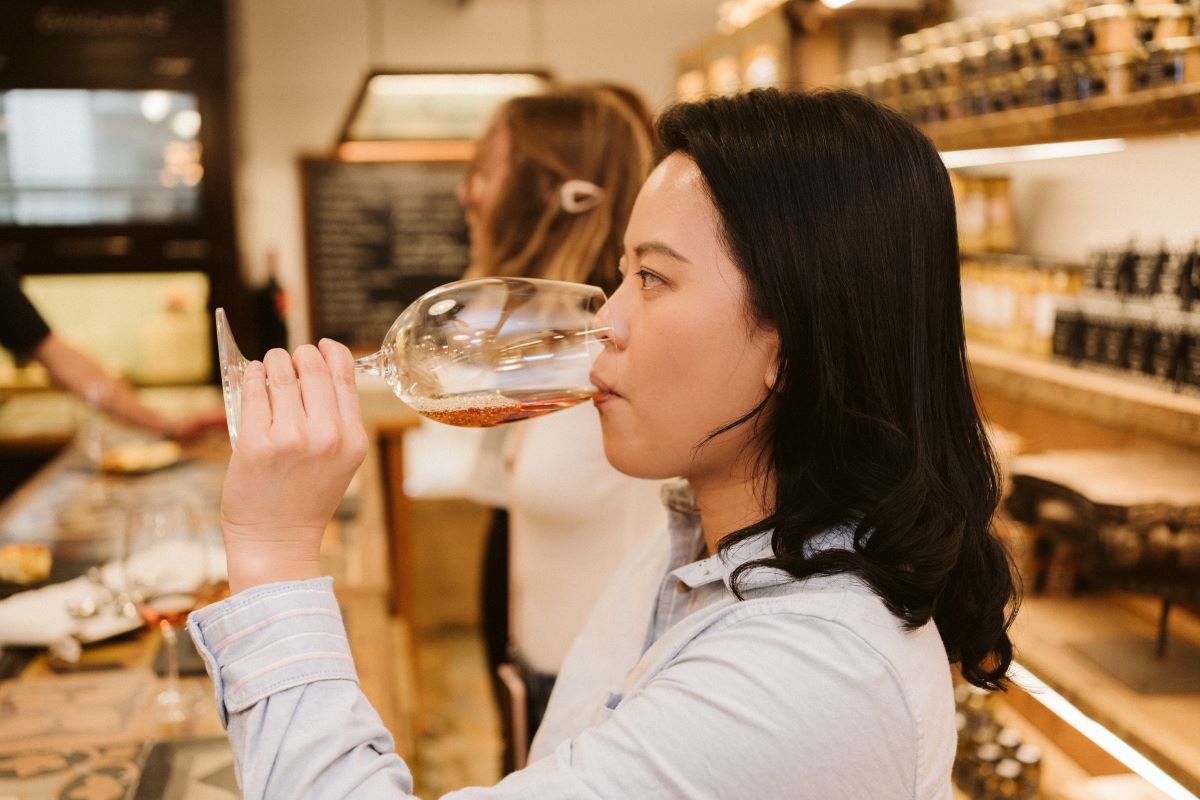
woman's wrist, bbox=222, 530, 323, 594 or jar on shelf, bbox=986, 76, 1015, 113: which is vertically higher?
jar on shelf, bbox=986, 76, 1015, 113

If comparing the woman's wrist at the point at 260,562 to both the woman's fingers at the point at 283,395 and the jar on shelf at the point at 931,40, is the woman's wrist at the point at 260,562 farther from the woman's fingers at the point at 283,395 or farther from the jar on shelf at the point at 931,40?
the jar on shelf at the point at 931,40

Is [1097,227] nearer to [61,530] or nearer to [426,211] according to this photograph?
[61,530]

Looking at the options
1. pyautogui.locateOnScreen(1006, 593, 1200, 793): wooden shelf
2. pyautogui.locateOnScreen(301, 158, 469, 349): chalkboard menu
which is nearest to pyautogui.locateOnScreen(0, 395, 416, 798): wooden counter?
pyautogui.locateOnScreen(1006, 593, 1200, 793): wooden shelf

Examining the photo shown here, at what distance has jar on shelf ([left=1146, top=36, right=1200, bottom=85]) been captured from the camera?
1439mm

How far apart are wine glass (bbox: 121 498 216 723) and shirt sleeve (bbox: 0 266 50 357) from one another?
1946 millimetres

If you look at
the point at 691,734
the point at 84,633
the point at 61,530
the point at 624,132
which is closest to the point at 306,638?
the point at 691,734

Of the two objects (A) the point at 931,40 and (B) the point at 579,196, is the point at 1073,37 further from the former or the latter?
(B) the point at 579,196

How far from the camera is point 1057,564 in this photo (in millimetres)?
1896

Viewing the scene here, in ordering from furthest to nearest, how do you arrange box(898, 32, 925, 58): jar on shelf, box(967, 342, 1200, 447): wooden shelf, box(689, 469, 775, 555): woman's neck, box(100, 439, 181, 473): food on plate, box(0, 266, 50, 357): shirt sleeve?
box(0, 266, 50, 357): shirt sleeve → box(100, 439, 181, 473): food on plate → box(898, 32, 925, 58): jar on shelf → box(967, 342, 1200, 447): wooden shelf → box(689, 469, 775, 555): woman's neck

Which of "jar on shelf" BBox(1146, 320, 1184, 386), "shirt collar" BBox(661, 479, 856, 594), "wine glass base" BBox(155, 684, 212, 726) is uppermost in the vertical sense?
"jar on shelf" BBox(1146, 320, 1184, 386)

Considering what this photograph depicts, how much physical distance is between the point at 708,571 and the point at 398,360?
0.38 meters

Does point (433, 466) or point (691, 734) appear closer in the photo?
point (691, 734)

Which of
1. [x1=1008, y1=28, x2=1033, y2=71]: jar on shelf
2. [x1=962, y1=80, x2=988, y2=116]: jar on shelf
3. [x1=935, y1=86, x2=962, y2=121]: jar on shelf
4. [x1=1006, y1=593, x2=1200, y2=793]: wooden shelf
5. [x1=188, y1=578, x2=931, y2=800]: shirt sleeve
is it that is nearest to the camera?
[x1=188, y1=578, x2=931, y2=800]: shirt sleeve

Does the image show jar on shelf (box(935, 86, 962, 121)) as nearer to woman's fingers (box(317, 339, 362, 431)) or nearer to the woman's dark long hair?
the woman's dark long hair
